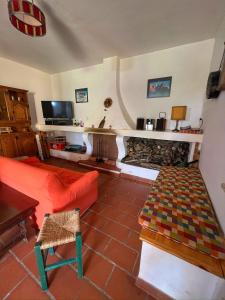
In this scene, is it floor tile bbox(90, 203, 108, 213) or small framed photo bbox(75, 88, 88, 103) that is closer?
floor tile bbox(90, 203, 108, 213)

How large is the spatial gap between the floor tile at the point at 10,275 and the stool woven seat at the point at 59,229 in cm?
48

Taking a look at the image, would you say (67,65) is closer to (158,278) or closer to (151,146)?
(151,146)

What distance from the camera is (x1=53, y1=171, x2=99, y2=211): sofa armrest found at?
1.34 m

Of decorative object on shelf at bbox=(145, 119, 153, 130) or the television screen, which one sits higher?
the television screen

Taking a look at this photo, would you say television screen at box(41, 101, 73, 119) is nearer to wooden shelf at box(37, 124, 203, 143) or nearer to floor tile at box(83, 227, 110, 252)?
wooden shelf at box(37, 124, 203, 143)

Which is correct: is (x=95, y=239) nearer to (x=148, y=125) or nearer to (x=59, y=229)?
(x=59, y=229)

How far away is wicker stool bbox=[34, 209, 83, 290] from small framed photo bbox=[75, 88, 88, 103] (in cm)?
353

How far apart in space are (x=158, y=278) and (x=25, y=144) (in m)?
4.08

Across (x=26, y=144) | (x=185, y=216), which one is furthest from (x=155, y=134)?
(x=26, y=144)

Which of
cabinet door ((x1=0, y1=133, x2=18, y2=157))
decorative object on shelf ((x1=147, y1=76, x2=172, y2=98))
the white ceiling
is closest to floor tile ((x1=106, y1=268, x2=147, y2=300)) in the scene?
the white ceiling

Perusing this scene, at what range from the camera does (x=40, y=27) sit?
1.44 meters

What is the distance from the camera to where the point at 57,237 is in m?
1.00

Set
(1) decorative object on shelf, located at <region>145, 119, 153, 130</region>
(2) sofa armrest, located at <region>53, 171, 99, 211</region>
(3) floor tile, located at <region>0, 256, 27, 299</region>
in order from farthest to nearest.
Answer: (1) decorative object on shelf, located at <region>145, 119, 153, 130</region> → (2) sofa armrest, located at <region>53, 171, 99, 211</region> → (3) floor tile, located at <region>0, 256, 27, 299</region>

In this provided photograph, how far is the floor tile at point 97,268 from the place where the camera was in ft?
3.60
